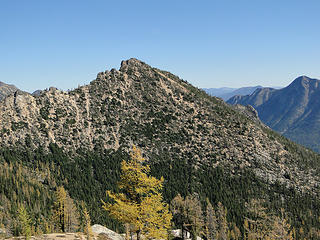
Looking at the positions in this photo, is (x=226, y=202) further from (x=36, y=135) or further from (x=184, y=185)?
(x=36, y=135)

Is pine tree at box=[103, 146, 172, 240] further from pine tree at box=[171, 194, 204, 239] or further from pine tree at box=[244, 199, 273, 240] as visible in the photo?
pine tree at box=[244, 199, 273, 240]

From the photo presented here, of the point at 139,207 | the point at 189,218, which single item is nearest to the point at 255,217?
the point at 189,218

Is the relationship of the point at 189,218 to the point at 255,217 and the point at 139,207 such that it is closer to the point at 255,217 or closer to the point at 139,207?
the point at 139,207

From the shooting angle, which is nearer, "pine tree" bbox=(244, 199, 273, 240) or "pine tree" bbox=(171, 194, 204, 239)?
"pine tree" bbox=(171, 194, 204, 239)

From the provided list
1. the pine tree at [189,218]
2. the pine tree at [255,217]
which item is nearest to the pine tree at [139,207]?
the pine tree at [189,218]

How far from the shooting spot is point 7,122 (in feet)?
638

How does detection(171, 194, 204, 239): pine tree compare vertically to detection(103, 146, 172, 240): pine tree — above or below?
below

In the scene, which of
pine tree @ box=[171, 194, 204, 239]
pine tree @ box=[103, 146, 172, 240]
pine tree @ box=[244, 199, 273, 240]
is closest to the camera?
pine tree @ box=[103, 146, 172, 240]

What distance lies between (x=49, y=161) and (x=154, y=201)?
17448cm

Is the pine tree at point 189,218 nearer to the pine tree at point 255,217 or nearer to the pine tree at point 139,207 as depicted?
the pine tree at point 255,217

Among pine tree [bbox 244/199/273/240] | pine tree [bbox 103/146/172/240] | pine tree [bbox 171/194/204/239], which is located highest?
pine tree [bbox 103/146/172/240]

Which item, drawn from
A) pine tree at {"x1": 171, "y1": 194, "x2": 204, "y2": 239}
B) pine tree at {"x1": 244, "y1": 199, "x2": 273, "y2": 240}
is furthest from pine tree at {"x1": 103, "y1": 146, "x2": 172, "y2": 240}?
pine tree at {"x1": 244, "y1": 199, "x2": 273, "y2": 240}

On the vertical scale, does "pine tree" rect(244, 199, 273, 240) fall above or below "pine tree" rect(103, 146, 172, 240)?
below

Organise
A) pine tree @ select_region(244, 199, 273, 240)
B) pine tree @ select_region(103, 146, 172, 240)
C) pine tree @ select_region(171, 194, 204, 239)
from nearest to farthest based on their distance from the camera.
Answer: pine tree @ select_region(103, 146, 172, 240), pine tree @ select_region(171, 194, 204, 239), pine tree @ select_region(244, 199, 273, 240)
